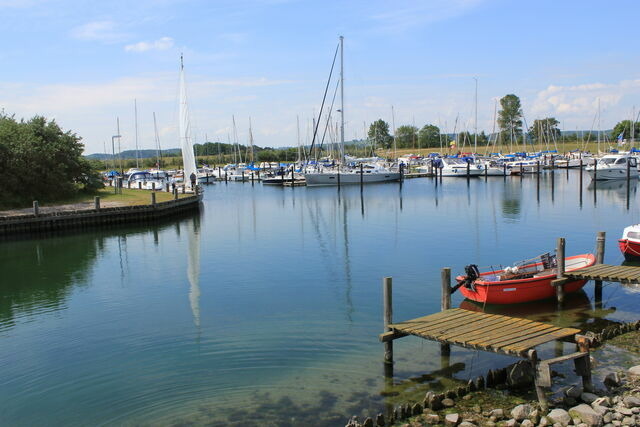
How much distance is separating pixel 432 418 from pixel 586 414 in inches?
112

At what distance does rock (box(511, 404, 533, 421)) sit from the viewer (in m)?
11.3

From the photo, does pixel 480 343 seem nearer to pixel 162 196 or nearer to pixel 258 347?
pixel 258 347

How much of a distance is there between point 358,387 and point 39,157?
4129 centimetres

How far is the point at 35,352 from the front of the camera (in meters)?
17.1

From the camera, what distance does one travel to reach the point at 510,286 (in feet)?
64.5

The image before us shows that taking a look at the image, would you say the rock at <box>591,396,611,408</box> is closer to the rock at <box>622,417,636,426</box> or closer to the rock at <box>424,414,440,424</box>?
the rock at <box>622,417,636,426</box>

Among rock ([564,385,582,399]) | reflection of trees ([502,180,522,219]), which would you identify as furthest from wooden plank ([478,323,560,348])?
reflection of trees ([502,180,522,219])

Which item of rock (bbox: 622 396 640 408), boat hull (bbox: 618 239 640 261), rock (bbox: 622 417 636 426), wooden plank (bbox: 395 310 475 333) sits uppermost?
wooden plank (bbox: 395 310 475 333)

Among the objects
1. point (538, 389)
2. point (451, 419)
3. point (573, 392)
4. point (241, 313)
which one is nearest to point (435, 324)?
point (538, 389)

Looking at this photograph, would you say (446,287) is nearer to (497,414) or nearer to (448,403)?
(448,403)

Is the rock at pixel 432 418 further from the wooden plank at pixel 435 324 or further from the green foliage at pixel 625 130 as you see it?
the green foliage at pixel 625 130

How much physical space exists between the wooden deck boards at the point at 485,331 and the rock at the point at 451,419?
1.74 m

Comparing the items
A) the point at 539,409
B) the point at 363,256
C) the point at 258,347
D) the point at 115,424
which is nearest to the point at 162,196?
the point at 363,256

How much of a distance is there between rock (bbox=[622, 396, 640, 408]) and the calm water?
12.0 ft
